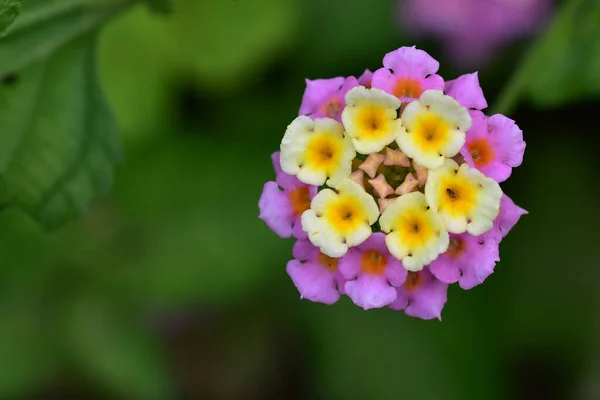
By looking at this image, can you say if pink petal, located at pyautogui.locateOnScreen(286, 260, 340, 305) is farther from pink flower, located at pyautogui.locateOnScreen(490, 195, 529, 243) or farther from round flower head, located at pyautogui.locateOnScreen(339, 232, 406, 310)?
pink flower, located at pyautogui.locateOnScreen(490, 195, 529, 243)

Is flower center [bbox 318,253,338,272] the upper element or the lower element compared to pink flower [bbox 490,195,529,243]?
lower

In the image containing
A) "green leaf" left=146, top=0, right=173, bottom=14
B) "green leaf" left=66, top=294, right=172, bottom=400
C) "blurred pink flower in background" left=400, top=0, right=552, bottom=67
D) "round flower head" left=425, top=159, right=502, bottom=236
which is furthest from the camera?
"blurred pink flower in background" left=400, top=0, right=552, bottom=67

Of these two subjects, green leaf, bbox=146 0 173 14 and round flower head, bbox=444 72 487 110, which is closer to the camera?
round flower head, bbox=444 72 487 110

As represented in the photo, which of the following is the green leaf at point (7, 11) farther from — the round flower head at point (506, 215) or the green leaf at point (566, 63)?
the green leaf at point (566, 63)

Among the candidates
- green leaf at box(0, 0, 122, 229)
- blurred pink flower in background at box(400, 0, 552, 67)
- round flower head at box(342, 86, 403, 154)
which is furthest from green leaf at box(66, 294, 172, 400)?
round flower head at box(342, 86, 403, 154)

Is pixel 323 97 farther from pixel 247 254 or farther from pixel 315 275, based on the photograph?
pixel 247 254

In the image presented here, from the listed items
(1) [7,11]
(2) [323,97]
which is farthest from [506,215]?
(1) [7,11]
